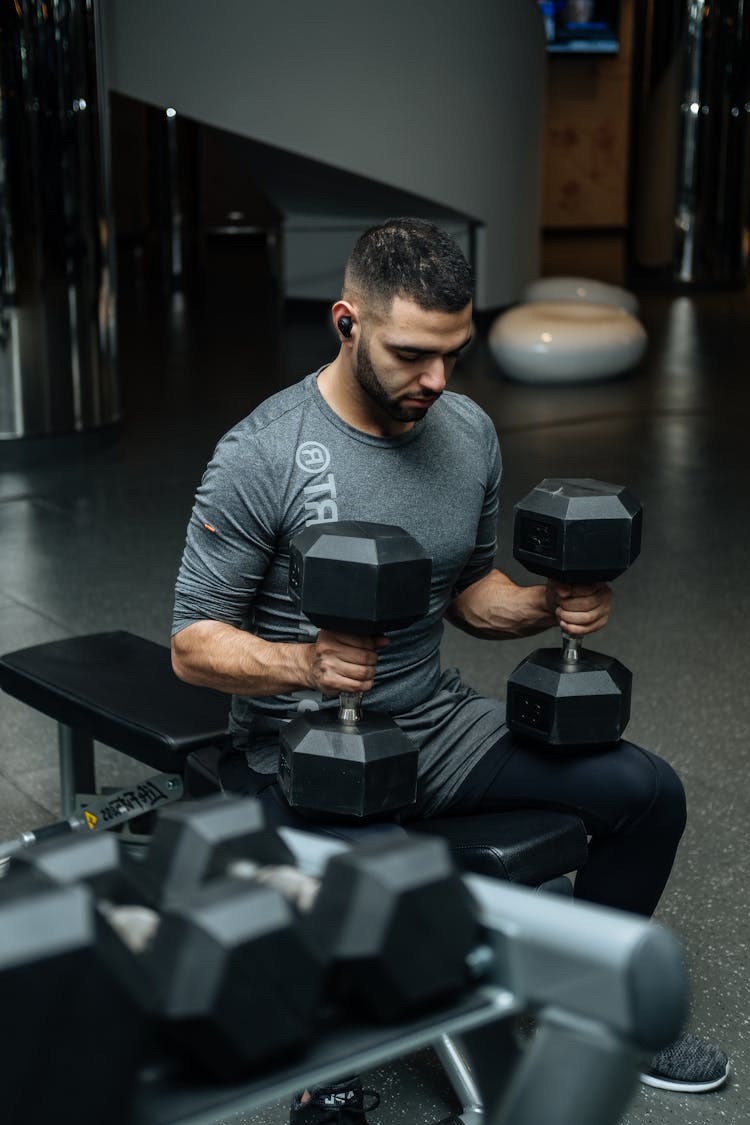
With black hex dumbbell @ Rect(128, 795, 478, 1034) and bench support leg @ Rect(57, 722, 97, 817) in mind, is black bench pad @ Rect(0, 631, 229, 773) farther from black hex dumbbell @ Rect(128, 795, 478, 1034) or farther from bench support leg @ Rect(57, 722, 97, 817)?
black hex dumbbell @ Rect(128, 795, 478, 1034)

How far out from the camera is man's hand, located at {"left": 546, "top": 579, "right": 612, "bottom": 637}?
162cm

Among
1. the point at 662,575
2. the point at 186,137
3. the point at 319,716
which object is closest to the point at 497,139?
the point at 186,137

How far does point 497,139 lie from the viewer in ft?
26.1

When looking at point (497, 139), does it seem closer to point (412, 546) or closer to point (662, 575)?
point (662, 575)

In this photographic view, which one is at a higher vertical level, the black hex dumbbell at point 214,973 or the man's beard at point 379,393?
the man's beard at point 379,393

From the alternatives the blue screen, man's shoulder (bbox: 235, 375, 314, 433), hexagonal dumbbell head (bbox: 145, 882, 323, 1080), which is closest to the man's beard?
man's shoulder (bbox: 235, 375, 314, 433)

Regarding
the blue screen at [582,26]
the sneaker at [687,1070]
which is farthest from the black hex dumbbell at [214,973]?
the blue screen at [582,26]

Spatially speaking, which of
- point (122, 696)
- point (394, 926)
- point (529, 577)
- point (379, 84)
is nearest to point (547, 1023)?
point (394, 926)

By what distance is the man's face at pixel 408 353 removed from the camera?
1471mm

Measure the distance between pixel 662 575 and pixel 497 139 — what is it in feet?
15.8

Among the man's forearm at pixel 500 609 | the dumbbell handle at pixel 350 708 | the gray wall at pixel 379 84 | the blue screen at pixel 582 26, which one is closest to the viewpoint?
the dumbbell handle at pixel 350 708

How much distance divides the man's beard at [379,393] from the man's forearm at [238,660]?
0.91 ft

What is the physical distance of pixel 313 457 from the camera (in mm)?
1588

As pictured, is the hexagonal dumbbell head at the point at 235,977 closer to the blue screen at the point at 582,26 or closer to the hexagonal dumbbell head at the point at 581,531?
the hexagonal dumbbell head at the point at 581,531
